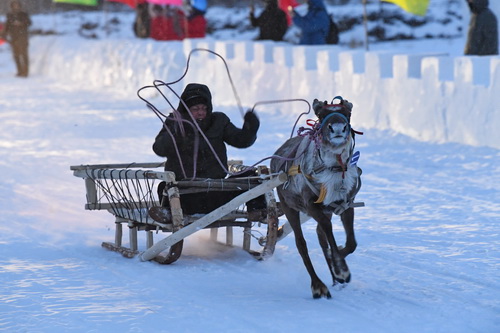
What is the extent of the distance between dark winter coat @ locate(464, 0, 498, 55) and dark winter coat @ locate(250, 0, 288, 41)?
5.89 meters

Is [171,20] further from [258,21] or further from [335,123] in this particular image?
[335,123]

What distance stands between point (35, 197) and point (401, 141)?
5.00 meters

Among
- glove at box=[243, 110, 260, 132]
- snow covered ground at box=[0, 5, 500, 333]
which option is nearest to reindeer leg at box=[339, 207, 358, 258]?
snow covered ground at box=[0, 5, 500, 333]

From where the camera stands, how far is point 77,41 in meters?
29.6

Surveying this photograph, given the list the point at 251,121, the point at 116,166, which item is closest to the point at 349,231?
the point at 251,121

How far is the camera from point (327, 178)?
6.30 meters

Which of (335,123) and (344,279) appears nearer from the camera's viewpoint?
(335,123)

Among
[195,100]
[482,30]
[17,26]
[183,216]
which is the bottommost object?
[183,216]

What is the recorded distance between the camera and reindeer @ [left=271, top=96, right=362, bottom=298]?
611 cm

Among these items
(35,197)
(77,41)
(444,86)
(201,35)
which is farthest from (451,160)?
(77,41)

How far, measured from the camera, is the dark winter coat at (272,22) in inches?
747

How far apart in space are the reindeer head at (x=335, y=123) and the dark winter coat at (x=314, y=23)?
35.5ft

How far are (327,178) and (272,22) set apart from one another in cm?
1327

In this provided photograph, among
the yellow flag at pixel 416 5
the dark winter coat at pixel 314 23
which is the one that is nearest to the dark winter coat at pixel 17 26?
the dark winter coat at pixel 314 23
